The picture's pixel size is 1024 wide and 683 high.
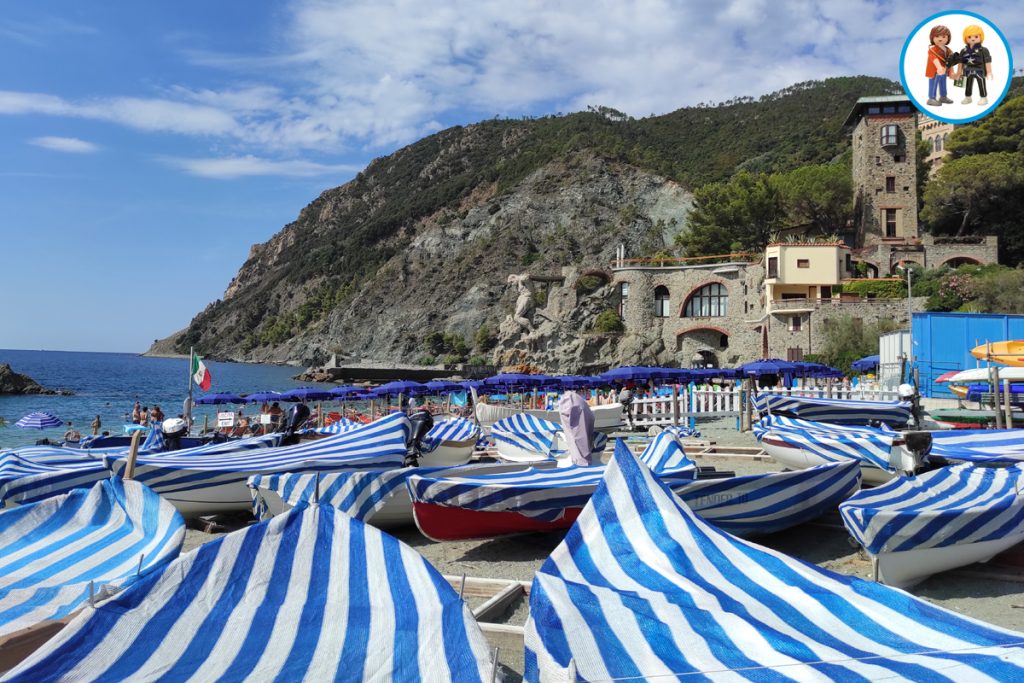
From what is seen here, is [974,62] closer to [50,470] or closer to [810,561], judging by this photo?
[810,561]

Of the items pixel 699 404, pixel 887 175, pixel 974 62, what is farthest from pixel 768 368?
pixel 887 175

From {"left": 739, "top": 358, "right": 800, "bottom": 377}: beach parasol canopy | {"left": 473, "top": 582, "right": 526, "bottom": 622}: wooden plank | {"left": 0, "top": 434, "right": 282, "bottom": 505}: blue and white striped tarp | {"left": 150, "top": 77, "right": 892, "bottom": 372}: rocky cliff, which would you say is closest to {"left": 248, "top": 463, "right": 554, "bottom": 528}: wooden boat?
{"left": 0, "top": 434, "right": 282, "bottom": 505}: blue and white striped tarp

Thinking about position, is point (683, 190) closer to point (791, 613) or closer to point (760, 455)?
point (760, 455)

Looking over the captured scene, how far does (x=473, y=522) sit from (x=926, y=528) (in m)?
4.10

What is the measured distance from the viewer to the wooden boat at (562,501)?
7.62 metres

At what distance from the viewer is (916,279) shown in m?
43.6

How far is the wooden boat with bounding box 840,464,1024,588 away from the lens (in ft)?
19.1

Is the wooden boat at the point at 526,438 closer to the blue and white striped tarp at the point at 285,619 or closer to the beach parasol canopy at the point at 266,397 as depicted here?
the blue and white striped tarp at the point at 285,619

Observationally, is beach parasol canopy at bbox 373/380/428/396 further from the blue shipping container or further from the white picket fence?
the blue shipping container

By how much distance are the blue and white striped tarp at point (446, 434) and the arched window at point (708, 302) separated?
130 feet

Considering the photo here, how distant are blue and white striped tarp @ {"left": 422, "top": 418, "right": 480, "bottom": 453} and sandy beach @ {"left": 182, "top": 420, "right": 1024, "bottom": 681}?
3665 mm

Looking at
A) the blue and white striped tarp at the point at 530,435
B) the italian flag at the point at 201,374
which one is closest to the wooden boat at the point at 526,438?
the blue and white striped tarp at the point at 530,435

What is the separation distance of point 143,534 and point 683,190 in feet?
299

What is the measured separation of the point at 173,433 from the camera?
13.9 meters
